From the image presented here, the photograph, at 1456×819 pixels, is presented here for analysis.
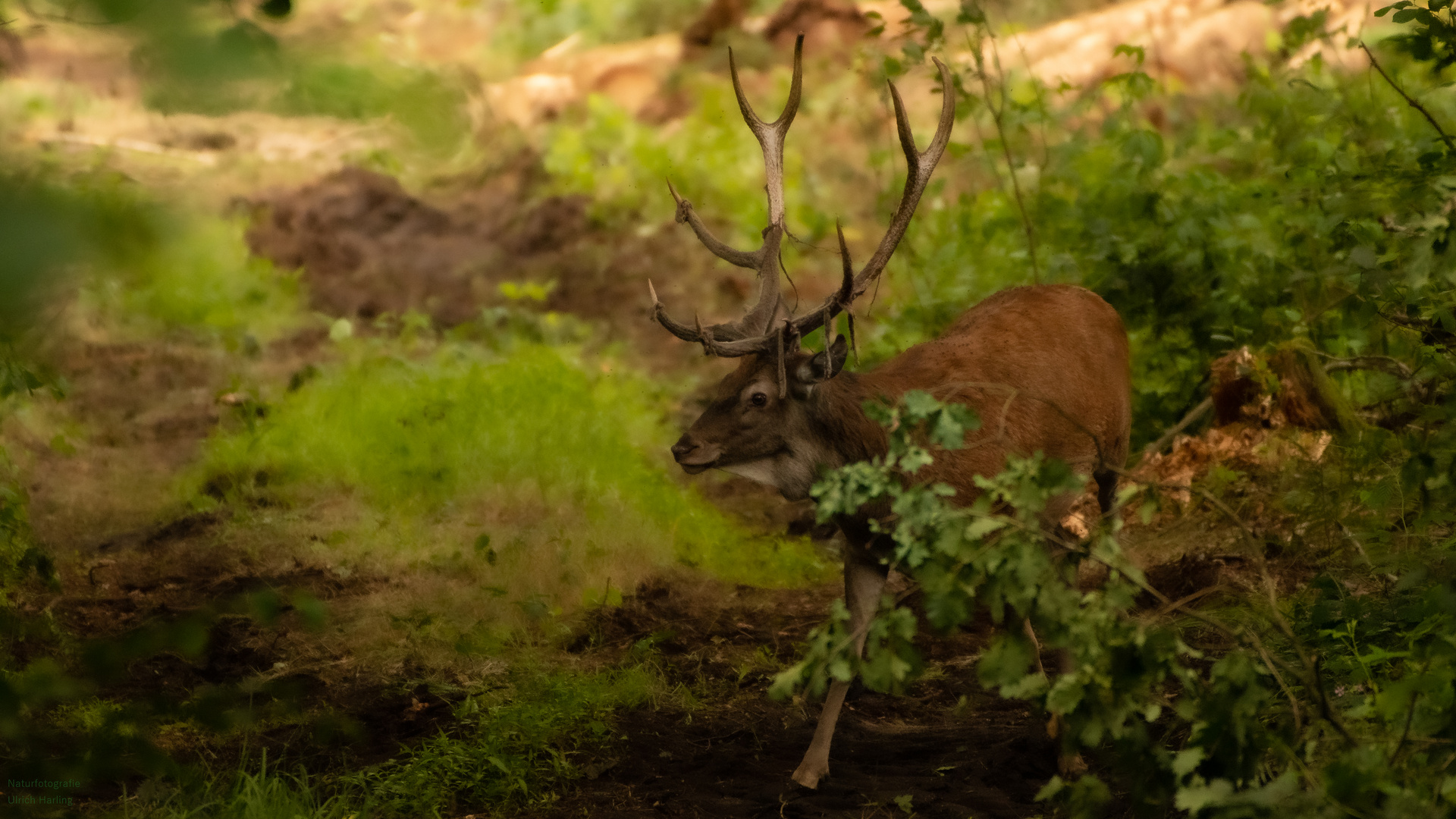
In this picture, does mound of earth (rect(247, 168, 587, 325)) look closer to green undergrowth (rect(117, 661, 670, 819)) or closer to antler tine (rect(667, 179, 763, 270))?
antler tine (rect(667, 179, 763, 270))

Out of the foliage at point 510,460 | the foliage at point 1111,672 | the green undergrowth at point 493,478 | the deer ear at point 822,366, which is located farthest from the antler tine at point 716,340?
the foliage at point 510,460

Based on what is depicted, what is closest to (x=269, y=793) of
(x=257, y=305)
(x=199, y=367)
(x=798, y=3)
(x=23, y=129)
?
(x=23, y=129)

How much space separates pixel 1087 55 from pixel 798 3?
367 cm

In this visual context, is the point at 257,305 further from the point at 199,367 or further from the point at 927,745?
the point at 927,745

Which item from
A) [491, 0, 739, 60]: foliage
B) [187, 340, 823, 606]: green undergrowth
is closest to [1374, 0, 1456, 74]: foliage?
[187, 340, 823, 606]: green undergrowth

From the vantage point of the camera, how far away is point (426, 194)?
1388cm

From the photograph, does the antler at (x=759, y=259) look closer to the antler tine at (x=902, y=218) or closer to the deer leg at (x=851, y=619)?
the antler tine at (x=902, y=218)

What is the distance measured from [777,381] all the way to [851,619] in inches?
38.6

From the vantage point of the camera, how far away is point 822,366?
5.14 m

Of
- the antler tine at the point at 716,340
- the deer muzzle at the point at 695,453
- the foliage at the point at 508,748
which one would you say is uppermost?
the antler tine at the point at 716,340

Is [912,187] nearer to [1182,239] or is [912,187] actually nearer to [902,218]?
[902,218]

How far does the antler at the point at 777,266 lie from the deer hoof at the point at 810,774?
1434 mm

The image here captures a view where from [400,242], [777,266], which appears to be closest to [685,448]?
[777,266]

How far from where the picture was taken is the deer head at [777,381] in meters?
5.14
